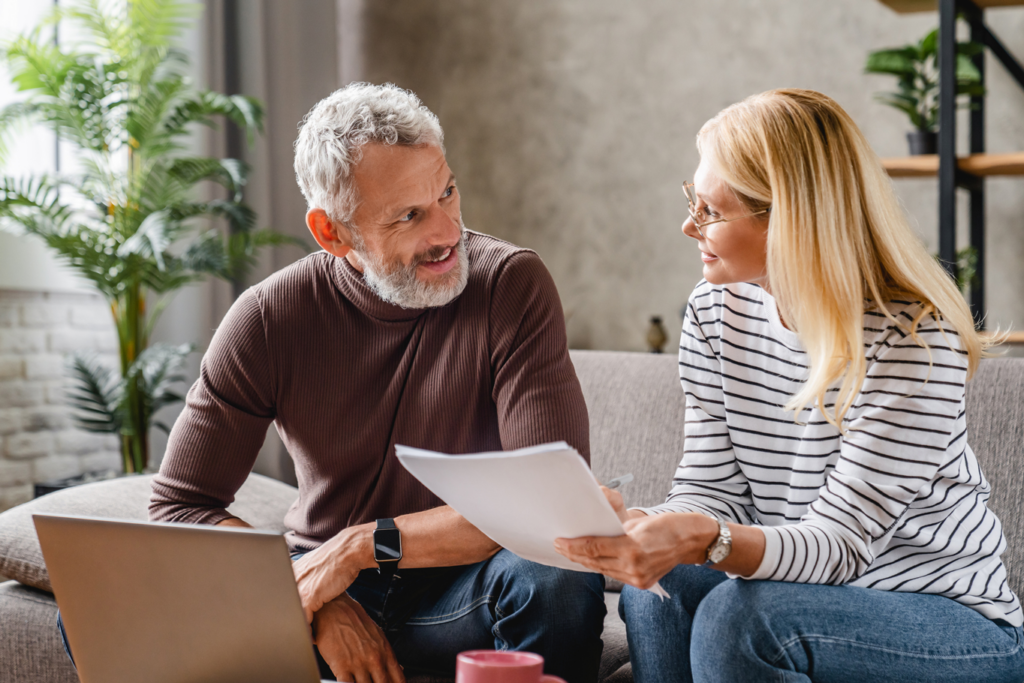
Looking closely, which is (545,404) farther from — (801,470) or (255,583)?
(255,583)

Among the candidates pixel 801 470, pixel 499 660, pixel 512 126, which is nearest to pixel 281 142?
pixel 512 126

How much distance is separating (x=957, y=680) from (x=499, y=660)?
0.56 m

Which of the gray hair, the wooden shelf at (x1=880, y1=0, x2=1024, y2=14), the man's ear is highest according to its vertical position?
the wooden shelf at (x1=880, y1=0, x2=1024, y2=14)

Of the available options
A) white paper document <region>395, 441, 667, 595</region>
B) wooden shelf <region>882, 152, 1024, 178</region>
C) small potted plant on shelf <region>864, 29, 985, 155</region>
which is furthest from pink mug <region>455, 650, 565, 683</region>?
small potted plant on shelf <region>864, 29, 985, 155</region>

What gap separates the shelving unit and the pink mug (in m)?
1.84

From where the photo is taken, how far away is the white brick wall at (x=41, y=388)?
8.27 feet

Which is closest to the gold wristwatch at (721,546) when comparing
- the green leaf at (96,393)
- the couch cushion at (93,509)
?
the couch cushion at (93,509)

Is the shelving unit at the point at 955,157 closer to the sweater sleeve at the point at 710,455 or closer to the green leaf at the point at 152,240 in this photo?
the sweater sleeve at the point at 710,455

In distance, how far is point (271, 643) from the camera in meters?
0.85

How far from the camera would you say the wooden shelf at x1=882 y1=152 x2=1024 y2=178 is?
2.40 meters

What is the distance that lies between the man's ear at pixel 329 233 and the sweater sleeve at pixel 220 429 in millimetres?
138

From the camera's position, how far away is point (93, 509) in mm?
1569

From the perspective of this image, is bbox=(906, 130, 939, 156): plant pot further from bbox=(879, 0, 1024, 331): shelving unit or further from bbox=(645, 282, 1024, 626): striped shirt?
bbox=(645, 282, 1024, 626): striped shirt

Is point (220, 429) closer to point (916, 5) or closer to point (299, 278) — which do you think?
point (299, 278)
